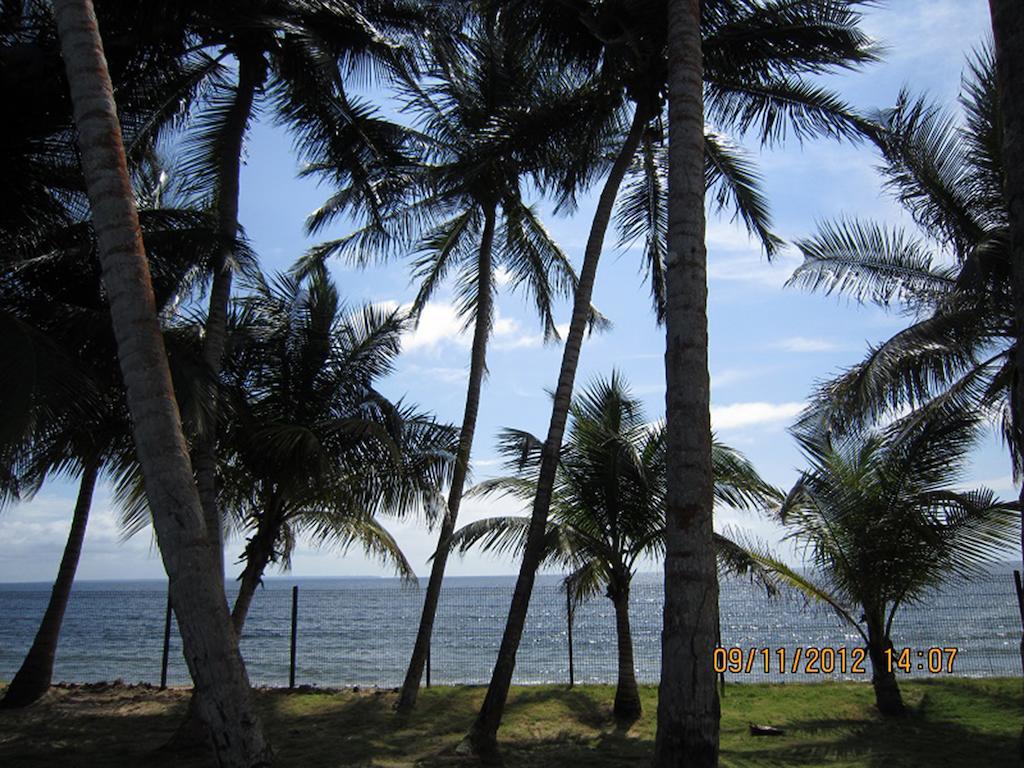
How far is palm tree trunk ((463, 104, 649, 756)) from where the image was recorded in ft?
29.4

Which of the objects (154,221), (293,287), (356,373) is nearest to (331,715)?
(356,373)

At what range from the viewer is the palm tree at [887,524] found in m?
10.9

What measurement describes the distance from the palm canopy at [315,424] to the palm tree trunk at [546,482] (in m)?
2.09

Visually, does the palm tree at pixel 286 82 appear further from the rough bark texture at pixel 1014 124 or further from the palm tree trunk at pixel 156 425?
the rough bark texture at pixel 1014 124

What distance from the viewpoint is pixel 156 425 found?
5230 millimetres

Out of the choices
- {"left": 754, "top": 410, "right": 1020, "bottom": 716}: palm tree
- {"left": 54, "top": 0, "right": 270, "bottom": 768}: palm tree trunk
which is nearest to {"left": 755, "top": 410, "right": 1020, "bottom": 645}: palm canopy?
{"left": 754, "top": 410, "right": 1020, "bottom": 716}: palm tree

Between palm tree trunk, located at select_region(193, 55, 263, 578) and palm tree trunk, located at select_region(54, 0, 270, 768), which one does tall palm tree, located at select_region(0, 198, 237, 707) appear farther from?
palm tree trunk, located at select_region(54, 0, 270, 768)

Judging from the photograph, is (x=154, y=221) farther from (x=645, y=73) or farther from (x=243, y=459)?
(x=645, y=73)

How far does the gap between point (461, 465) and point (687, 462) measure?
721 centimetres

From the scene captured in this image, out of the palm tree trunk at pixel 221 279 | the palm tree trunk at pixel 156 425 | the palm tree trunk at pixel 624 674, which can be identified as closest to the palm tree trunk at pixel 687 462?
the palm tree trunk at pixel 156 425

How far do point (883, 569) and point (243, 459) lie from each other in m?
8.76

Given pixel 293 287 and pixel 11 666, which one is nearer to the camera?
pixel 293 287

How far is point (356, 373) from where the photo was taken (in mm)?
12188

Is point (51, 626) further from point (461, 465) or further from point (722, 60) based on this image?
point (722, 60)
